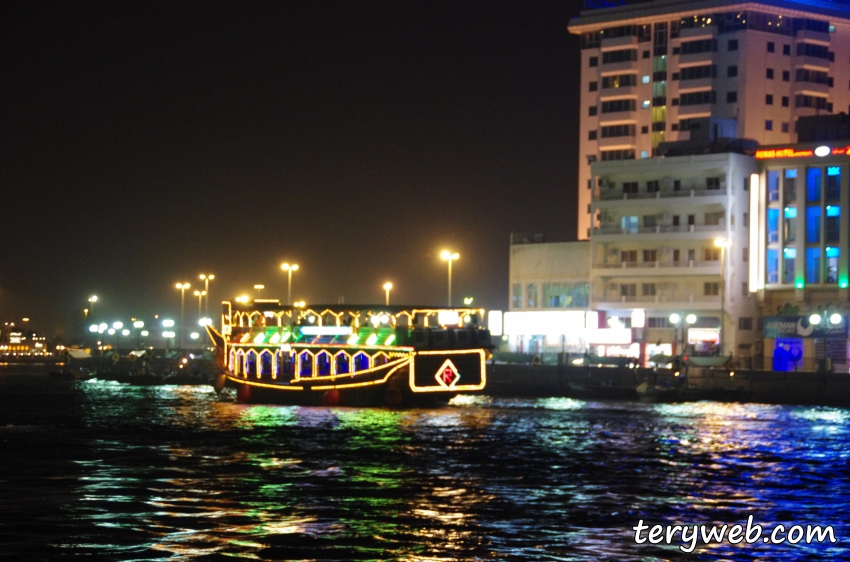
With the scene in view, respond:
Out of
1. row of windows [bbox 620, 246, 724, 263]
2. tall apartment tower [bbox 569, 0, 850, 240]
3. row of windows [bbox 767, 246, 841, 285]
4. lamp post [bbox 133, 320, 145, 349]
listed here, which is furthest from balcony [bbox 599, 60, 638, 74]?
lamp post [bbox 133, 320, 145, 349]

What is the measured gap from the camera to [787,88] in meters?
135

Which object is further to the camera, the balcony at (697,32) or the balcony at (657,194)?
the balcony at (697,32)

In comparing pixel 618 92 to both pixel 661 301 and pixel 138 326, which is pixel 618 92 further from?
pixel 138 326

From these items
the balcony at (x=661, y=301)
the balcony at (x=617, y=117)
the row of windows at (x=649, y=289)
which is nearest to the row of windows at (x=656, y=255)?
the row of windows at (x=649, y=289)

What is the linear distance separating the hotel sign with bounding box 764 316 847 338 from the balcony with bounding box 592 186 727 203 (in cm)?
1080

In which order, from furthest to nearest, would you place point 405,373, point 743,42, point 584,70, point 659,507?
1. point 584,70
2. point 743,42
3. point 405,373
4. point 659,507

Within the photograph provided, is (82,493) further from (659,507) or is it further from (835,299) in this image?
(835,299)

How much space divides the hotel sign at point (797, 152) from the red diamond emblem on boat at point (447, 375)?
40355 mm

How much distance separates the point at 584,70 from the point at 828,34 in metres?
26.3

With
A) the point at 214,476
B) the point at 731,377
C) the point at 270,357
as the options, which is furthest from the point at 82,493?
the point at 731,377

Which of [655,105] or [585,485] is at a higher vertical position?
[655,105]

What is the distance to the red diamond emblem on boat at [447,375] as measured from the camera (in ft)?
232

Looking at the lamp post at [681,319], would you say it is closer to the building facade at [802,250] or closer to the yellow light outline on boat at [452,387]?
the building facade at [802,250]

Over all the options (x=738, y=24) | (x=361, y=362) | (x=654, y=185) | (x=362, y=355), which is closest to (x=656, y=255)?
(x=654, y=185)
